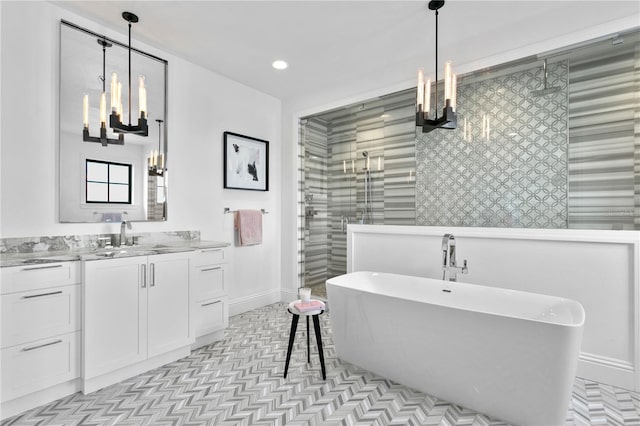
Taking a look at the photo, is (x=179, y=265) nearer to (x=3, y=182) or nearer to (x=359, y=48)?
(x=3, y=182)

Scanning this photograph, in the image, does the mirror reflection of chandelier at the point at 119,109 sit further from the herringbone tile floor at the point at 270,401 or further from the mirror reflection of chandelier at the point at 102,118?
the herringbone tile floor at the point at 270,401

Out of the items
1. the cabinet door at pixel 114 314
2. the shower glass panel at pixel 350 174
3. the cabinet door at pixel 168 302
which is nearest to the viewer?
the cabinet door at pixel 114 314

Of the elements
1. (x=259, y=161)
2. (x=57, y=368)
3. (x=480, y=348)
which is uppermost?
(x=259, y=161)

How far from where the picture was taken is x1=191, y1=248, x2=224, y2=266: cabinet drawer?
2695 mm

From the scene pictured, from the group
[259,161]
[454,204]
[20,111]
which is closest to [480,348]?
[454,204]

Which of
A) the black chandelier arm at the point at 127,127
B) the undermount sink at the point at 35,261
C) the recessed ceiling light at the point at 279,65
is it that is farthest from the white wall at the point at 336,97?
the undermount sink at the point at 35,261

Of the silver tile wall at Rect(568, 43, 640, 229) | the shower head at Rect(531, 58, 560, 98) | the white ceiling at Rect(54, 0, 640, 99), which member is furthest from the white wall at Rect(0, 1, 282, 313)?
the silver tile wall at Rect(568, 43, 640, 229)

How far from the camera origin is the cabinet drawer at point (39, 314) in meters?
1.79

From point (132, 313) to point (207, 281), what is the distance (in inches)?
26.4

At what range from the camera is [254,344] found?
2.84 metres

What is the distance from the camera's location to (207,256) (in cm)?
282

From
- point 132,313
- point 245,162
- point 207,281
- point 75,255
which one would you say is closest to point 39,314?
point 75,255

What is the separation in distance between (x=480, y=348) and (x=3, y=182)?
3.12 m

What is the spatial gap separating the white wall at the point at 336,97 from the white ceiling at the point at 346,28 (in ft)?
0.12
